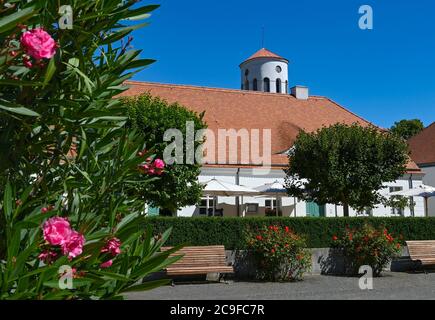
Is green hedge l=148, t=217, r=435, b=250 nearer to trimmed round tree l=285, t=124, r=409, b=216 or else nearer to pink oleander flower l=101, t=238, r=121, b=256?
trimmed round tree l=285, t=124, r=409, b=216

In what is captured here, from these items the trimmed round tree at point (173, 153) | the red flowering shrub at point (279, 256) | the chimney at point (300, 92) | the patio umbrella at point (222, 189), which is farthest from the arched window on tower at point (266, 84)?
the red flowering shrub at point (279, 256)

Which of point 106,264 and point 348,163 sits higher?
point 348,163

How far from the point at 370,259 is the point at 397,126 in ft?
181

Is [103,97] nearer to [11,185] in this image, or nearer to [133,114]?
[11,185]

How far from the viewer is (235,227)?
15.2 meters

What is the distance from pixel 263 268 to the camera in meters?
14.1

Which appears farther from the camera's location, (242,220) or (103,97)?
(242,220)

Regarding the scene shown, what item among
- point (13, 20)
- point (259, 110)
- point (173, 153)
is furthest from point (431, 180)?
point (13, 20)

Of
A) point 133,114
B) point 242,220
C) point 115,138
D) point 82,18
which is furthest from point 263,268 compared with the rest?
point 82,18

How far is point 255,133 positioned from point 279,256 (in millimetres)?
20403

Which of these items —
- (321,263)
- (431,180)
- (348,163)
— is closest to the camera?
(321,263)

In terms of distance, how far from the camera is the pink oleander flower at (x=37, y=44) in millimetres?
2359

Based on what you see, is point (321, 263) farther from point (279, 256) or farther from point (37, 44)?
point (37, 44)

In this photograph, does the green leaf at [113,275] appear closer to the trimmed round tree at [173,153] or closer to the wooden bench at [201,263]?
the wooden bench at [201,263]
